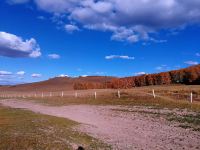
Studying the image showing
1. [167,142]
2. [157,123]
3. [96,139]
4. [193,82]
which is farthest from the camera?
[193,82]

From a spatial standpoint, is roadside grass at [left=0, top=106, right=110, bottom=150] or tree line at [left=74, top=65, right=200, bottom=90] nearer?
roadside grass at [left=0, top=106, right=110, bottom=150]

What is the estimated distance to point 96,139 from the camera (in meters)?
18.7

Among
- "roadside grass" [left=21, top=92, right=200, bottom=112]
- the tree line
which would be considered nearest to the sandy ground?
"roadside grass" [left=21, top=92, right=200, bottom=112]

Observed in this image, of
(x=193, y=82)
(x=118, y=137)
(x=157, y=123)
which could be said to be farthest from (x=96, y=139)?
(x=193, y=82)

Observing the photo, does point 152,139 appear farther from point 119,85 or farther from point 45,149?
point 119,85

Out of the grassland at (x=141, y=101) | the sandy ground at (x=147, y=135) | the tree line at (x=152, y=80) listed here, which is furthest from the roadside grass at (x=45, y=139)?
the tree line at (x=152, y=80)

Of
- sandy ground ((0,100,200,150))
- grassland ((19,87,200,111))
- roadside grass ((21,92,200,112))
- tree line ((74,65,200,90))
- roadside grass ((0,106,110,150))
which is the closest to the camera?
roadside grass ((0,106,110,150))

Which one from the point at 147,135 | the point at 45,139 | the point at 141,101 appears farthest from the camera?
the point at 141,101

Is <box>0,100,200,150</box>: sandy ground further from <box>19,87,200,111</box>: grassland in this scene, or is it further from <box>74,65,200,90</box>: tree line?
<box>74,65,200,90</box>: tree line

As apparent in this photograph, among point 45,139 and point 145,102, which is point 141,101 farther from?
point 45,139

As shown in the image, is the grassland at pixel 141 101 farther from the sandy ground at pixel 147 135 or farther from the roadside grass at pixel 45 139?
the roadside grass at pixel 45 139

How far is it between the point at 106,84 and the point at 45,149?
6208 inches

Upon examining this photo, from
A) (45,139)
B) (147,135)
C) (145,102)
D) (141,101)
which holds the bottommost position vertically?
(147,135)

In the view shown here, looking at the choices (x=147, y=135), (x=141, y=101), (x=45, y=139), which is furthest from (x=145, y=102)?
(x=45, y=139)
